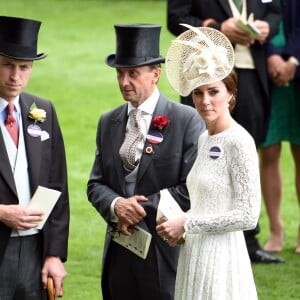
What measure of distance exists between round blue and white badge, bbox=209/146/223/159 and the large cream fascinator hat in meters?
0.32

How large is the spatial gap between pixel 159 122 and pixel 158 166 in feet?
0.80

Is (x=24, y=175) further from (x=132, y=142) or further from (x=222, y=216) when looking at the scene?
(x=222, y=216)

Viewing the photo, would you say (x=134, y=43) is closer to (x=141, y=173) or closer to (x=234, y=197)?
(x=141, y=173)

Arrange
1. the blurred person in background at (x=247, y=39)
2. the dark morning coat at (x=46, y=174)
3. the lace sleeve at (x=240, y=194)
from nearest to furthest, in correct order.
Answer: the lace sleeve at (x=240, y=194) < the dark morning coat at (x=46, y=174) < the blurred person in background at (x=247, y=39)

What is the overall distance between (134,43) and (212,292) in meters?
1.58

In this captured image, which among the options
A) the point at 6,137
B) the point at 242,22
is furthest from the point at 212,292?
the point at 242,22

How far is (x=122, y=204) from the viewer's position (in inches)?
271

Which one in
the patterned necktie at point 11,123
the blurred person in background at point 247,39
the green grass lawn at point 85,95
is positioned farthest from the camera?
the green grass lawn at point 85,95

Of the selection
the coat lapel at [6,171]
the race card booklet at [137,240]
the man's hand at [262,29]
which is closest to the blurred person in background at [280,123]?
the man's hand at [262,29]

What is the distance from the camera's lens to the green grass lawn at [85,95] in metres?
9.23

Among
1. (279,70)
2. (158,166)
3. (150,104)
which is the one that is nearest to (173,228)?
(158,166)

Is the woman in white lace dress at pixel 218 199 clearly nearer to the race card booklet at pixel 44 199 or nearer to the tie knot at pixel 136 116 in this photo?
the race card booklet at pixel 44 199

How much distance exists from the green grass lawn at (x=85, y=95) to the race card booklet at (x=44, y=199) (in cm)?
238

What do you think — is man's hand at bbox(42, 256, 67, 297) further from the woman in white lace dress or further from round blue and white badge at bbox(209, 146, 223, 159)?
round blue and white badge at bbox(209, 146, 223, 159)
